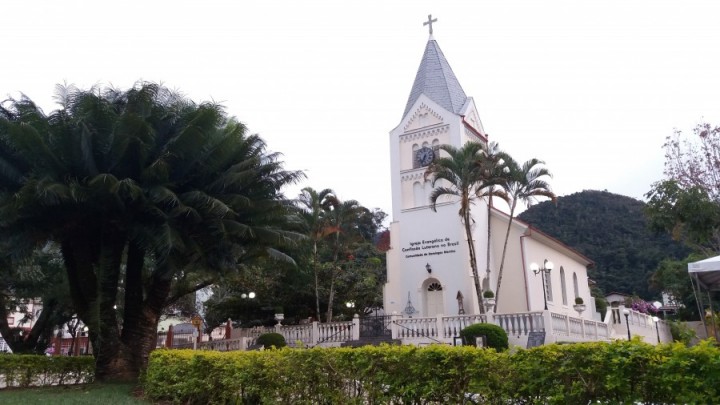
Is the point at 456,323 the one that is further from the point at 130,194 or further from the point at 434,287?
the point at 130,194

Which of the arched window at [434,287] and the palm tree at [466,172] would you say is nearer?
the palm tree at [466,172]

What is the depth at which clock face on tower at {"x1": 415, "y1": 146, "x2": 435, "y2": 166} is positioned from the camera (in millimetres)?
30656

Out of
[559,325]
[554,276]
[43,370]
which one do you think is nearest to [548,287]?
[554,276]

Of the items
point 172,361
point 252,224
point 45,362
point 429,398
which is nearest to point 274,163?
point 252,224

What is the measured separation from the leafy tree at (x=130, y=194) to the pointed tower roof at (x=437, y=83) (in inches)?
642

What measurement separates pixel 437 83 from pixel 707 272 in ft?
74.8

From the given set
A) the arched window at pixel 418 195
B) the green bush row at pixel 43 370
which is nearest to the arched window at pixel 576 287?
the arched window at pixel 418 195

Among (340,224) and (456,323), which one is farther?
(340,224)

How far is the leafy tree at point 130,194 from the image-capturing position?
→ 1469cm

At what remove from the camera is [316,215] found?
100 feet

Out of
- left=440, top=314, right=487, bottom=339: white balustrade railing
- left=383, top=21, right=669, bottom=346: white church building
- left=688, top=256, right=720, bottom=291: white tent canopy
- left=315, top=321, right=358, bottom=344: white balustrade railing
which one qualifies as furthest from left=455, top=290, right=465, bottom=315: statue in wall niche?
left=688, top=256, right=720, bottom=291: white tent canopy

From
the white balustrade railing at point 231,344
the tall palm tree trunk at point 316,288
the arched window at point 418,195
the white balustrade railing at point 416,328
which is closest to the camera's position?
the white balustrade railing at point 416,328

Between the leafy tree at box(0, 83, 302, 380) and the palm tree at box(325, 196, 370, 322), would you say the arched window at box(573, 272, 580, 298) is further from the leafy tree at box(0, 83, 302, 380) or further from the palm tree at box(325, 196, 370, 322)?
the leafy tree at box(0, 83, 302, 380)

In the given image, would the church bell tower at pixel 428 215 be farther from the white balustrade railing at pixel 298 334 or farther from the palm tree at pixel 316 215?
the white balustrade railing at pixel 298 334
